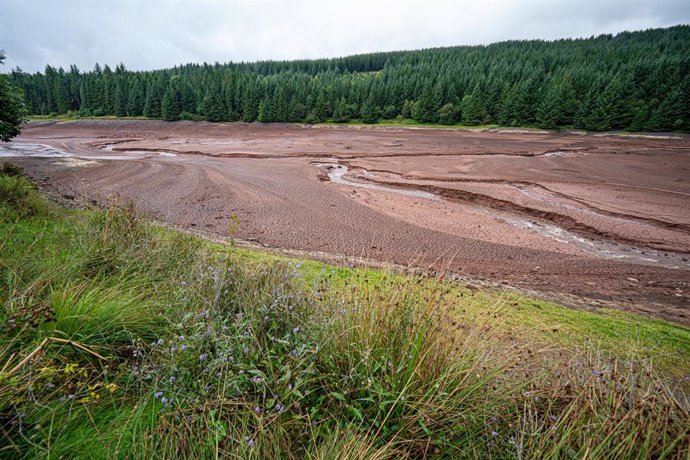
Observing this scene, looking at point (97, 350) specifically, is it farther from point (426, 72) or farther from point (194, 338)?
point (426, 72)

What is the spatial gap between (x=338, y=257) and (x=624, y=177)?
2087 centimetres

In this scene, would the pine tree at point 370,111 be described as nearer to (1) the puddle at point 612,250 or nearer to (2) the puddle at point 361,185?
(2) the puddle at point 361,185

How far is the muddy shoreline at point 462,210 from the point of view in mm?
8867

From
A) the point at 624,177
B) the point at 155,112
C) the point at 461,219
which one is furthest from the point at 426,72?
the point at 461,219

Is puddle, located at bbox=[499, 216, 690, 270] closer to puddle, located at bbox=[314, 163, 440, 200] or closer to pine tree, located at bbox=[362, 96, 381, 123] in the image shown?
puddle, located at bbox=[314, 163, 440, 200]

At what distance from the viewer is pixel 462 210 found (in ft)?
47.4

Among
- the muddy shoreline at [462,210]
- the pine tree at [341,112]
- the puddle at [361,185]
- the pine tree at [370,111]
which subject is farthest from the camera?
the pine tree at [370,111]

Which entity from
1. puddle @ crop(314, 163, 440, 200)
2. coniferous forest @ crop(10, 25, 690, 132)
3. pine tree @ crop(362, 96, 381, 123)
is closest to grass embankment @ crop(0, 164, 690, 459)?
puddle @ crop(314, 163, 440, 200)

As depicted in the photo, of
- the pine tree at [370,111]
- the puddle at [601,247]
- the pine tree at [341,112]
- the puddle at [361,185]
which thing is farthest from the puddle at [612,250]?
the pine tree at [341,112]

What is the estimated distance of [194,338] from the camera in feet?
8.26

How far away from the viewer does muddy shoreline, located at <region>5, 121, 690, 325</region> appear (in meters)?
8.87

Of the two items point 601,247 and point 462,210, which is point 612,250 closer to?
point 601,247

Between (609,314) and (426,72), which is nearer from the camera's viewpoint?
(609,314)

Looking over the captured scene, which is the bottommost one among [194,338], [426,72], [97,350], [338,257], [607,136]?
[338,257]
